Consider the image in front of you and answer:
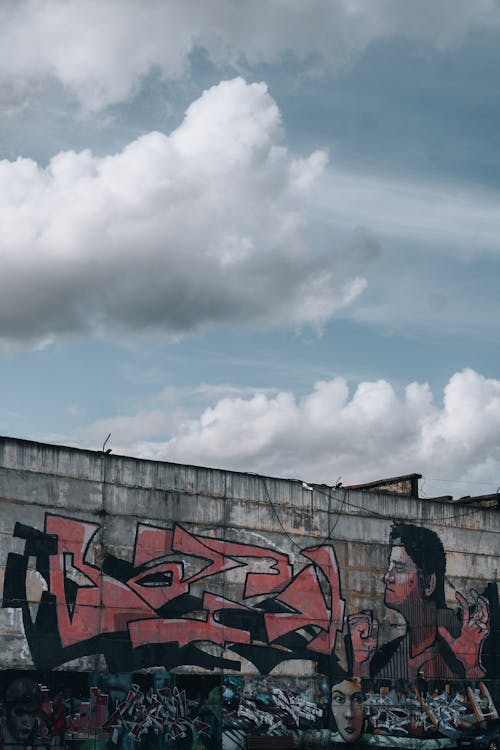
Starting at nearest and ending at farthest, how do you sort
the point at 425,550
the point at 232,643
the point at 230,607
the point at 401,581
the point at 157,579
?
the point at 157,579 → the point at 232,643 → the point at 230,607 → the point at 401,581 → the point at 425,550

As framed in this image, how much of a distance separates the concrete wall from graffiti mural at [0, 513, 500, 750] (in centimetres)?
5

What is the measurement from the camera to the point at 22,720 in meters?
27.4

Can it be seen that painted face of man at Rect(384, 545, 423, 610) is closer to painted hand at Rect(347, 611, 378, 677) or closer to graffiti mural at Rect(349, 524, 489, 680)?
graffiti mural at Rect(349, 524, 489, 680)

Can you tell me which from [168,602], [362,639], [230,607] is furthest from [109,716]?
[362,639]

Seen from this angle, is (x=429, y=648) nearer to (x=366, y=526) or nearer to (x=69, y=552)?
(x=366, y=526)

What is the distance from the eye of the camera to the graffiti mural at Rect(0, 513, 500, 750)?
28.3m

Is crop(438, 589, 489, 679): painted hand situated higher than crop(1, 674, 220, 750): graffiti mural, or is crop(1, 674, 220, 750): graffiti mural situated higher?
crop(438, 589, 489, 679): painted hand

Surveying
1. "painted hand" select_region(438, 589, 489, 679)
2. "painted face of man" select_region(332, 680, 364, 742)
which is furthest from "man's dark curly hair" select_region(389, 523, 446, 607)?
"painted face of man" select_region(332, 680, 364, 742)

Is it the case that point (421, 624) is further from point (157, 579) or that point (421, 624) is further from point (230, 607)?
point (157, 579)

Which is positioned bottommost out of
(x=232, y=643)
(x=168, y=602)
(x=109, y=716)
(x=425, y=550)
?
(x=109, y=716)

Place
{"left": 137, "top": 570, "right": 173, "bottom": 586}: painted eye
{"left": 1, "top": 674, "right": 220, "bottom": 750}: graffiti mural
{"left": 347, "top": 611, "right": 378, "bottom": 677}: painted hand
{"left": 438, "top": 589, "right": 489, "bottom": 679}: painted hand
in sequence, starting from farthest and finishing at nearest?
{"left": 438, "top": 589, "right": 489, "bottom": 679}: painted hand, {"left": 347, "top": 611, "right": 378, "bottom": 677}: painted hand, {"left": 137, "top": 570, "right": 173, "bottom": 586}: painted eye, {"left": 1, "top": 674, "right": 220, "bottom": 750}: graffiti mural

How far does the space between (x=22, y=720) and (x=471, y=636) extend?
17663 mm

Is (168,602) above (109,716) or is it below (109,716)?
above

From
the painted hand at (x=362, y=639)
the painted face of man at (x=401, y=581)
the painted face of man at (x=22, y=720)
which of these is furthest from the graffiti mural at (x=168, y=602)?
the painted face of man at (x=401, y=581)
